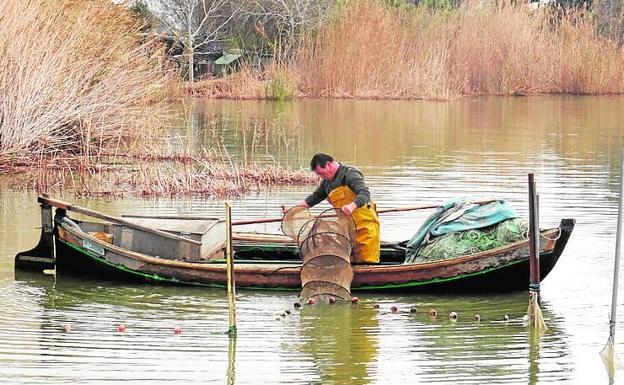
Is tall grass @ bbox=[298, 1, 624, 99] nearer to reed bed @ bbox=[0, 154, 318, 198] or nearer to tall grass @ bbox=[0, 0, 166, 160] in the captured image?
tall grass @ bbox=[0, 0, 166, 160]

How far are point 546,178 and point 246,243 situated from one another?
8.92 meters

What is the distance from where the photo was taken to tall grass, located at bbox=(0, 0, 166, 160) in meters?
19.7

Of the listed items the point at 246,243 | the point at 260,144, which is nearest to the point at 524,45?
the point at 260,144

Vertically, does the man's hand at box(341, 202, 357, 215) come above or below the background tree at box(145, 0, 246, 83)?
below

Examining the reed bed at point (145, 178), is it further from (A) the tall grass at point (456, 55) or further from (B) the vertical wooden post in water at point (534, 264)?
(A) the tall grass at point (456, 55)

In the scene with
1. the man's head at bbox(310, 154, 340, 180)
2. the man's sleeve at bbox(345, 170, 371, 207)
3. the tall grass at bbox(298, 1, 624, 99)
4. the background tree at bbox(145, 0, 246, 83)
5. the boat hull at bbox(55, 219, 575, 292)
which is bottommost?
the boat hull at bbox(55, 219, 575, 292)

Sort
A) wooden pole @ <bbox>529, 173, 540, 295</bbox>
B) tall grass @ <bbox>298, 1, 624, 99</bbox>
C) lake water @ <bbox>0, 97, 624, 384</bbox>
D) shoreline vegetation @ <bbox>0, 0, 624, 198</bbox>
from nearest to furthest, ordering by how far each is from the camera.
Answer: lake water @ <bbox>0, 97, 624, 384</bbox> → wooden pole @ <bbox>529, 173, 540, 295</bbox> → shoreline vegetation @ <bbox>0, 0, 624, 198</bbox> → tall grass @ <bbox>298, 1, 624, 99</bbox>

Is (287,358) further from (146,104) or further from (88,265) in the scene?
(146,104)

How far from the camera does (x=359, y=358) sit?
10.0 metres

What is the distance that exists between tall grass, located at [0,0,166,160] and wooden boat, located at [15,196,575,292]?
21.9 ft

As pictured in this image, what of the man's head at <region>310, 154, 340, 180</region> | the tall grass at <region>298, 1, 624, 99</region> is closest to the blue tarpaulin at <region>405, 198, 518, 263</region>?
the man's head at <region>310, 154, 340, 180</region>

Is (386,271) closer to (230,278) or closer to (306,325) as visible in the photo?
(306,325)

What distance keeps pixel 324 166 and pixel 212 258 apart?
1463mm

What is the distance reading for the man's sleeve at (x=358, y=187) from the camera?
1212 cm
